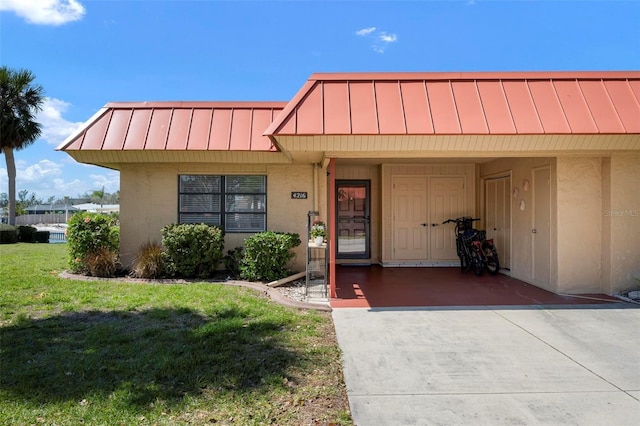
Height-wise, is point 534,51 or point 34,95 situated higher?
point 34,95

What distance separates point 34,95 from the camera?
20.0 meters

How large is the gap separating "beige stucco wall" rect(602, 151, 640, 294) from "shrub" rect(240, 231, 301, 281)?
5.81m

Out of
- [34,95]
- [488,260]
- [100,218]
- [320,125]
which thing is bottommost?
[488,260]

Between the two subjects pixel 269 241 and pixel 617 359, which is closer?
pixel 617 359

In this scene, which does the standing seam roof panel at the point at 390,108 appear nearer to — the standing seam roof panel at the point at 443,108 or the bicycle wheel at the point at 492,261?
the standing seam roof panel at the point at 443,108

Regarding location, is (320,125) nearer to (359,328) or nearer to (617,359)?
(359,328)

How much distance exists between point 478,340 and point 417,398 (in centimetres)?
175

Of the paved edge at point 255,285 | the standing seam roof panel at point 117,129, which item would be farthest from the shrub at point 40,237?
the standing seam roof panel at point 117,129

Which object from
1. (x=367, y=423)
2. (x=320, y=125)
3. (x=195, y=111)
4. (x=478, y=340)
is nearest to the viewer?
(x=367, y=423)

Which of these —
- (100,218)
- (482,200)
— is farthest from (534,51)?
(100,218)

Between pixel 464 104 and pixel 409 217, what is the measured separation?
446 cm

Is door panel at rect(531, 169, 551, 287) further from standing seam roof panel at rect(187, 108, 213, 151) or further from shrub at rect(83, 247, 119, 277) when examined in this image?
shrub at rect(83, 247, 119, 277)

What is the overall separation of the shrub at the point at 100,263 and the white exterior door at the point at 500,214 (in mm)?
8724

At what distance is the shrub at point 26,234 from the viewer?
19312 millimetres
